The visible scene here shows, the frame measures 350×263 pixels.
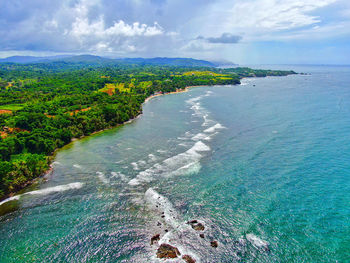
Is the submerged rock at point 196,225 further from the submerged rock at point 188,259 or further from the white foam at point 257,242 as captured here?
the white foam at point 257,242

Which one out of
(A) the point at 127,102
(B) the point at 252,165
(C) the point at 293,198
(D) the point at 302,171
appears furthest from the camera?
(A) the point at 127,102

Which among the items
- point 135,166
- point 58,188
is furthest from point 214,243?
point 58,188

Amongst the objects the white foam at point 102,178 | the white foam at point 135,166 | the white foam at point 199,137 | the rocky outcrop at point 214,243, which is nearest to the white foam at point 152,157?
the white foam at point 135,166

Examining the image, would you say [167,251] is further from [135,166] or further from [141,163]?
[141,163]

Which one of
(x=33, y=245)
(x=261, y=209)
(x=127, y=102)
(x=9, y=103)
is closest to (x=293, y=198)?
(x=261, y=209)

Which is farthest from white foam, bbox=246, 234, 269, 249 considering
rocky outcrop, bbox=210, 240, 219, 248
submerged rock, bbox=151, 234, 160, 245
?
submerged rock, bbox=151, 234, 160, 245

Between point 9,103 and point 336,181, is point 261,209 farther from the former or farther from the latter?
point 9,103
